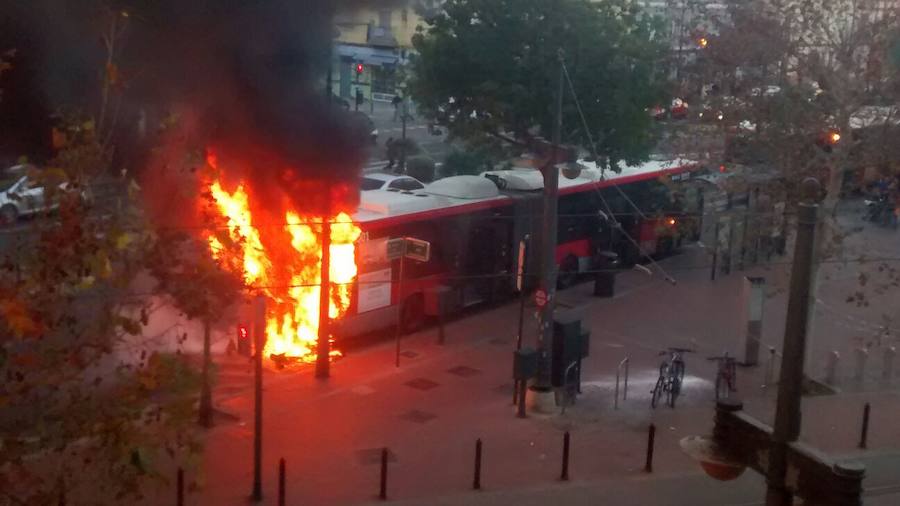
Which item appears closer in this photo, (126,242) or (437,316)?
(126,242)

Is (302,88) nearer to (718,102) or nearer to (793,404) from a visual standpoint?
(718,102)

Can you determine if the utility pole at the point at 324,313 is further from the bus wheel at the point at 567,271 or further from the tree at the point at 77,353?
the tree at the point at 77,353

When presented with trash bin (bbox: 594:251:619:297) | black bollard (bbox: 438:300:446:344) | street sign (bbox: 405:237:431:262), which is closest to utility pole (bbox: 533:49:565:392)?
street sign (bbox: 405:237:431:262)

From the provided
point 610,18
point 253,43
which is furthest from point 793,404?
point 610,18

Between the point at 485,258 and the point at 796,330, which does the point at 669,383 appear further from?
the point at 796,330

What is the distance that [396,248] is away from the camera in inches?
570

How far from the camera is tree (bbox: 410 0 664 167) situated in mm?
18766

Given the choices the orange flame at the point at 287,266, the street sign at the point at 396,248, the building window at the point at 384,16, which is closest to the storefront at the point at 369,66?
the building window at the point at 384,16

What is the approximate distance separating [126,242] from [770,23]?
425 inches

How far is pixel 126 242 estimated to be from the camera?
5.16 m

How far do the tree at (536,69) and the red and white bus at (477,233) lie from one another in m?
1.10

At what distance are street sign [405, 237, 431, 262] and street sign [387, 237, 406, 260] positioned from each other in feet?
0.20

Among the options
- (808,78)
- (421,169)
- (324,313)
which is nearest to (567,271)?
(808,78)

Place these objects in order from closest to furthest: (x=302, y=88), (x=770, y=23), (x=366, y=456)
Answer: (x=366, y=456)
(x=770, y=23)
(x=302, y=88)
